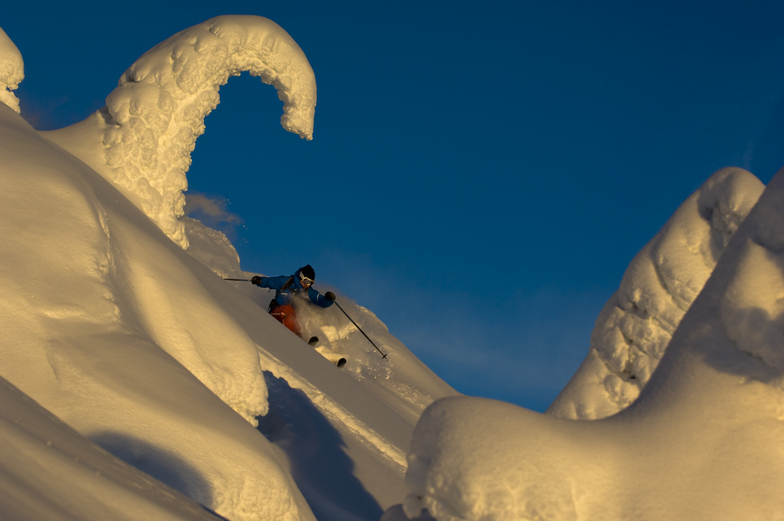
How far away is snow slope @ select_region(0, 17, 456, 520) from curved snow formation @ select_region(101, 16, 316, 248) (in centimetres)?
101

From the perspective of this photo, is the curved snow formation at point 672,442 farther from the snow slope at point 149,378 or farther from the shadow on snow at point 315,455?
the shadow on snow at point 315,455

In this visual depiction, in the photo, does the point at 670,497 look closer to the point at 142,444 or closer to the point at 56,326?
the point at 142,444

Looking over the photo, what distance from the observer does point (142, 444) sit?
235 centimetres

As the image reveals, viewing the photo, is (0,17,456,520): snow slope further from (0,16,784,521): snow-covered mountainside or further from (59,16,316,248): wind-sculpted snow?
(59,16,316,248): wind-sculpted snow

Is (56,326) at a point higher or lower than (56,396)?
higher

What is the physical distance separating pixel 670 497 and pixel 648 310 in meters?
2.18

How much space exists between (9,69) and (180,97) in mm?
1509

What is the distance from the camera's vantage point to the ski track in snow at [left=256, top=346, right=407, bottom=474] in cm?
480

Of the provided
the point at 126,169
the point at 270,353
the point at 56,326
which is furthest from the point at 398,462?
the point at 126,169

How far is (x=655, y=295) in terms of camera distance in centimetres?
364

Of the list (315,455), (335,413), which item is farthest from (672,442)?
(335,413)

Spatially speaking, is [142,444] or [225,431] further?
[225,431]

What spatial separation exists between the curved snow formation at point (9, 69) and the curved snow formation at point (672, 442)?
17.7ft

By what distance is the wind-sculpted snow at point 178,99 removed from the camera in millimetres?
A: 6121
